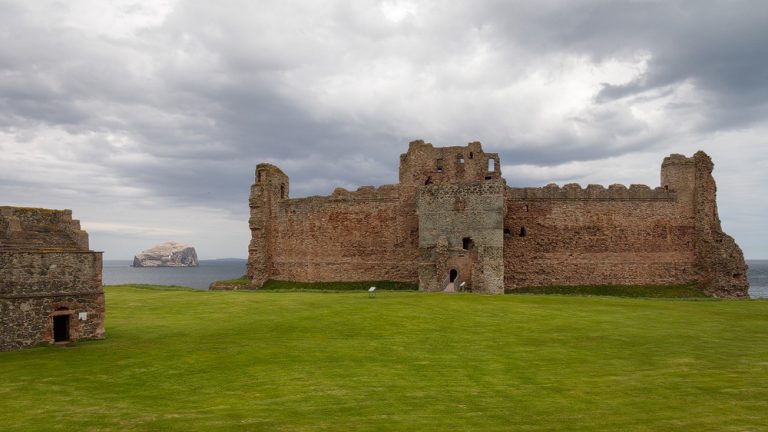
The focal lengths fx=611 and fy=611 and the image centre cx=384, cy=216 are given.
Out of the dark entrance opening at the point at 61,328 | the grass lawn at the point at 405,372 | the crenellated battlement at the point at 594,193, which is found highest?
the crenellated battlement at the point at 594,193

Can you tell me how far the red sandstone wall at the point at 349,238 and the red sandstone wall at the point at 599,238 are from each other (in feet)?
25.0

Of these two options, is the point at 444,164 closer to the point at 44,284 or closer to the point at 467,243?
the point at 467,243

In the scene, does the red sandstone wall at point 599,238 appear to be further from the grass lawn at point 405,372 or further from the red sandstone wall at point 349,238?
the grass lawn at point 405,372

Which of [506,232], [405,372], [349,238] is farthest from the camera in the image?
[349,238]

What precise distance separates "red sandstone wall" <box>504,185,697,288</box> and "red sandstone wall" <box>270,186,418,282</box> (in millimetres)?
7635

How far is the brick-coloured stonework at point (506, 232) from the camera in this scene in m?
37.9

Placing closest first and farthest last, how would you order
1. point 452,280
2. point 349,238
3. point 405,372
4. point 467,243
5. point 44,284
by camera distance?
point 405,372, point 44,284, point 452,280, point 467,243, point 349,238

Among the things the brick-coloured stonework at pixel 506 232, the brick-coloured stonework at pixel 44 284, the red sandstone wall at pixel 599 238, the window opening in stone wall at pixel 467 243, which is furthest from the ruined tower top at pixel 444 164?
the brick-coloured stonework at pixel 44 284

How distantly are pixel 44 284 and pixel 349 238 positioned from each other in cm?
2699

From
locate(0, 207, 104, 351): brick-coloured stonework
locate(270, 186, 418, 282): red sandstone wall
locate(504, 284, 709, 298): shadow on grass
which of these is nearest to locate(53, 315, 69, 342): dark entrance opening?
locate(0, 207, 104, 351): brick-coloured stonework

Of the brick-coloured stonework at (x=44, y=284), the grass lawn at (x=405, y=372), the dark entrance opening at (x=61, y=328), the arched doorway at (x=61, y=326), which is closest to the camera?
the grass lawn at (x=405, y=372)

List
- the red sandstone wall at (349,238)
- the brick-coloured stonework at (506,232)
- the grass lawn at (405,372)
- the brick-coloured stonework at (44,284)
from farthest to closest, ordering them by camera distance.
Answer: the red sandstone wall at (349,238)
the brick-coloured stonework at (506,232)
the brick-coloured stonework at (44,284)
the grass lawn at (405,372)

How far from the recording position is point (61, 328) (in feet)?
67.7

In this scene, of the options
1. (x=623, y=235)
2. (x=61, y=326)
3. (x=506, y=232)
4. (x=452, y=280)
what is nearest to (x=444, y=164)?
(x=506, y=232)
